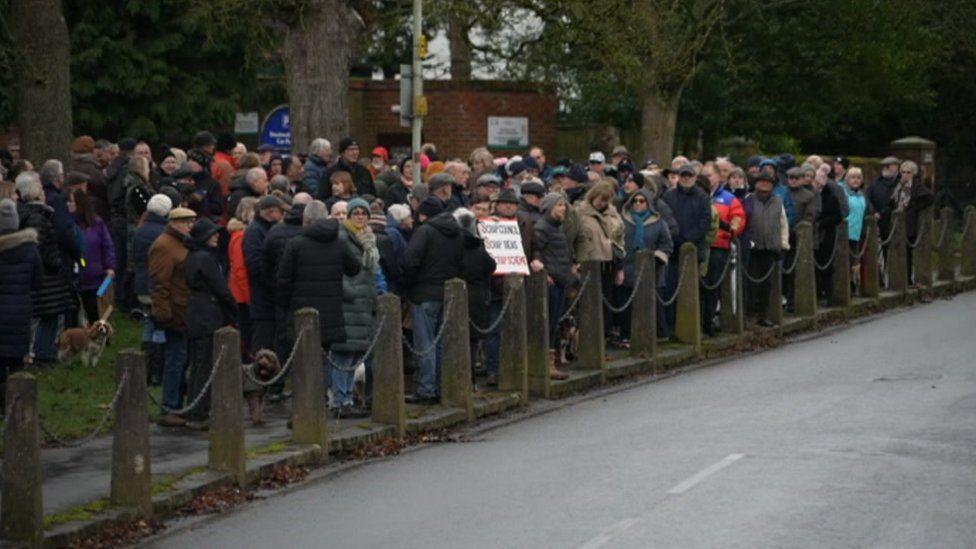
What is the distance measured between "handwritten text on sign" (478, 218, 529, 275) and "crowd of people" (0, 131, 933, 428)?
0.12 metres

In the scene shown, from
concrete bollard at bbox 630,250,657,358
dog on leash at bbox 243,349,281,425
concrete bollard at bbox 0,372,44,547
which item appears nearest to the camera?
concrete bollard at bbox 0,372,44,547

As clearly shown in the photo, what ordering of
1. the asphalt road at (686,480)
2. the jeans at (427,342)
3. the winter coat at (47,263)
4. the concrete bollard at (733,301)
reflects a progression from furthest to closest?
the concrete bollard at (733,301), the winter coat at (47,263), the jeans at (427,342), the asphalt road at (686,480)

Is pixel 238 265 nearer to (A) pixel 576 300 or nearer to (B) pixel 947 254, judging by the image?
(A) pixel 576 300

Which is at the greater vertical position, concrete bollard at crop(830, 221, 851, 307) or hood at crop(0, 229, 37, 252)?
hood at crop(0, 229, 37, 252)

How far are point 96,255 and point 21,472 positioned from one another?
31.5 feet

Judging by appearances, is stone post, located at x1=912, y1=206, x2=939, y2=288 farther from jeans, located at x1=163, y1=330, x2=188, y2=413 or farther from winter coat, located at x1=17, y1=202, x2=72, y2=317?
jeans, located at x1=163, y1=330, x2=188, y2=413

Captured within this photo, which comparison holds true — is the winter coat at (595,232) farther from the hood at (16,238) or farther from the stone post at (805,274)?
the hood at (16,238)

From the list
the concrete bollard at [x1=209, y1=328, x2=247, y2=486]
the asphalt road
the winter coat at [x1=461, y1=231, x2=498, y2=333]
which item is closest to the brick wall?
the winter coat at [x1=461, y1=231, x2=498, y2=333]

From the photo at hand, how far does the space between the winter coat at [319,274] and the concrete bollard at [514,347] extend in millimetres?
2639

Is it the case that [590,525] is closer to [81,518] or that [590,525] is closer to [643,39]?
[81,518]

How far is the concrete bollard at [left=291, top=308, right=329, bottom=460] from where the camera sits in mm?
16547

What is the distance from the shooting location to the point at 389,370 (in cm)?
1792

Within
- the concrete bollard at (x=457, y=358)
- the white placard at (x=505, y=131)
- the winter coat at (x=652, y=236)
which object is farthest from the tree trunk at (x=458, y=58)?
the concrete bollard at (x=457, y=358)

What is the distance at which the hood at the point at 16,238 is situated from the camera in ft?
58.3
